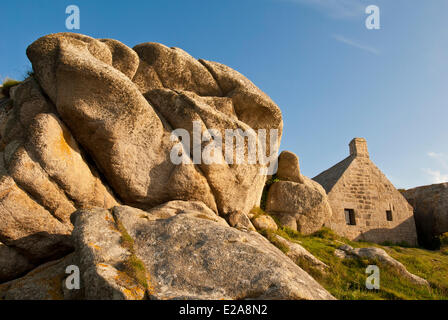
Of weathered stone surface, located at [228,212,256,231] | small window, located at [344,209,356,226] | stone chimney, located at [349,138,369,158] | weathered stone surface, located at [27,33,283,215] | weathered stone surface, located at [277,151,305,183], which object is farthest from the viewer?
stone chimney, located at [349,138,369,158]

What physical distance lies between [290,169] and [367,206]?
280 inches

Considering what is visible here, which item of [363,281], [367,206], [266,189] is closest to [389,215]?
[367,206]

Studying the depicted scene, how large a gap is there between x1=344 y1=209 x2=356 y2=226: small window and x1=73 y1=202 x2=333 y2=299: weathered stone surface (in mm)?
13861

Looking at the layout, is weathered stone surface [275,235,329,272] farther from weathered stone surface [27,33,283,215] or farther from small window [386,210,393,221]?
small window [386,210,393,221]

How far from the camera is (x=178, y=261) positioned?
5230mm

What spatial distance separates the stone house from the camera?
17641mm

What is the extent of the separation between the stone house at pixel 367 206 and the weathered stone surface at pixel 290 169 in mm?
4261

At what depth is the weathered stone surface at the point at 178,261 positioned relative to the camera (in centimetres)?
449

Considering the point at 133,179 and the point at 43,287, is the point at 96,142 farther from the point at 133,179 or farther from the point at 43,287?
the point at 43,287

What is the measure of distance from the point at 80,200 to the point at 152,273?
A: 396 cm

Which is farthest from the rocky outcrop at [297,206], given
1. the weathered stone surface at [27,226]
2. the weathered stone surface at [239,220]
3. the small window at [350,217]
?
the weathered stone surface at [27,226]

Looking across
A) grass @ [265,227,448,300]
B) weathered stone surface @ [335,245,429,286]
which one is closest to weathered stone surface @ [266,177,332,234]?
grass @ [265,227,448,300]

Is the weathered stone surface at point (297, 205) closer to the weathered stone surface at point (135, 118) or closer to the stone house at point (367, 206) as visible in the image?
the weathered stone surface at point (135, 118)
